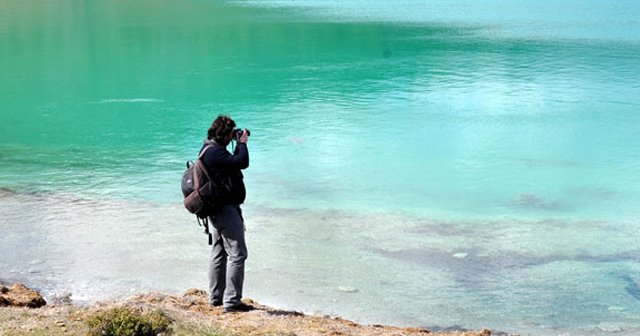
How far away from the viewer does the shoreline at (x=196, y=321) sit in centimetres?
532

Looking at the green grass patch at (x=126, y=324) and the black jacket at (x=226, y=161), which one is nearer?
the green grass patch at (x=126, y=324)

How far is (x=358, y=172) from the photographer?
12938 millimetres

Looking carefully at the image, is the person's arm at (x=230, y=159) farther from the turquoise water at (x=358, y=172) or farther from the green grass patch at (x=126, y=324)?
the turquoise water at (x=358, y=172)

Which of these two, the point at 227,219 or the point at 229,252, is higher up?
the point at 227,219

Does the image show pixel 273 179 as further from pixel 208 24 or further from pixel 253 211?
pixel 208 24

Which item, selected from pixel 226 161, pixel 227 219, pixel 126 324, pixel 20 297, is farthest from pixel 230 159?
pixel 20 297

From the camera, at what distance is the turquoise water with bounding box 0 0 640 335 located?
7.88m

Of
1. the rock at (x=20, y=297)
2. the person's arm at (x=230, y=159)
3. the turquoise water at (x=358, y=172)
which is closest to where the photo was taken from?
the person's arm at (x=230, y=159)

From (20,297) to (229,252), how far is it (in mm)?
1633

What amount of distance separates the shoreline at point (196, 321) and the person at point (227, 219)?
14 cm

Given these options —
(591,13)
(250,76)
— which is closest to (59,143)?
(250,76)

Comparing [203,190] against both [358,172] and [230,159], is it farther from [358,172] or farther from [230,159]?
[358,172]

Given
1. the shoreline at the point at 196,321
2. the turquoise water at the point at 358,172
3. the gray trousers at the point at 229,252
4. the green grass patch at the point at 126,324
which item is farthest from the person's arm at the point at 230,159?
the turquoise water at the point at 358,172

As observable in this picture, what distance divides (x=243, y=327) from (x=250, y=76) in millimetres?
17510
